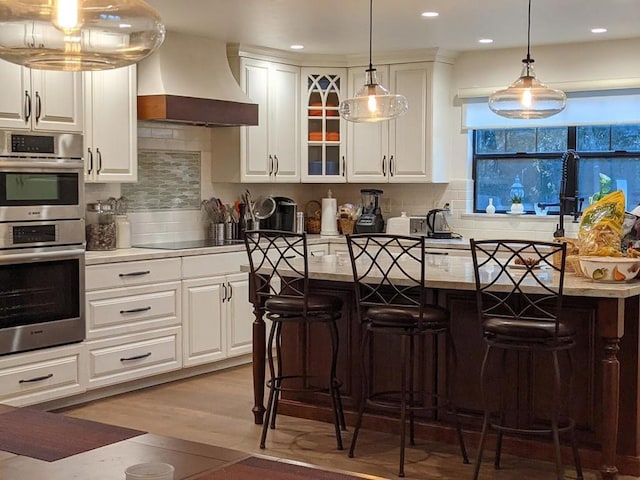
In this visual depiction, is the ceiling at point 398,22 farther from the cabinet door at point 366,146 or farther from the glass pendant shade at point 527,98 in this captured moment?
the glass pendant shade at point 527,98

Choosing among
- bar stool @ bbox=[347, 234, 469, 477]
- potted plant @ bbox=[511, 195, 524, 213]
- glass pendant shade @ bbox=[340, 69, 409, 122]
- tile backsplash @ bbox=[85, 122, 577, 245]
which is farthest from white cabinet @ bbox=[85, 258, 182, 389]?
potted plant @ bbox=[511, 195, 524, 213]

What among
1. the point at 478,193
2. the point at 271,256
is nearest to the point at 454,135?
the point at 478,193

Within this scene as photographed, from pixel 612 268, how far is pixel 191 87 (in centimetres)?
344

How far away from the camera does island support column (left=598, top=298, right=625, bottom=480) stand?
3928mm

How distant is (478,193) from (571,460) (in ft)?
11.6

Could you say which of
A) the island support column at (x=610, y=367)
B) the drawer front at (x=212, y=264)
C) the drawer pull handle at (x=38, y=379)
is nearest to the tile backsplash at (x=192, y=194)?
the drawer front at (x=212, y=264)

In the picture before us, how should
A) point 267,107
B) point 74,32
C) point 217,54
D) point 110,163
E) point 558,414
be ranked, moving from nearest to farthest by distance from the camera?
point 74,32 < point 558,414 < point 110,163 < point 217,54 < point 267,107

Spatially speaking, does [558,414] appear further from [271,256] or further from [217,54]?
[217,54]

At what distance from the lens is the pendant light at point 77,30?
1.90m

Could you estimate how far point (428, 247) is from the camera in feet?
22.3

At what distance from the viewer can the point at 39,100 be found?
5.11 meters

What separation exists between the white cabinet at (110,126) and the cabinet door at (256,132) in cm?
120

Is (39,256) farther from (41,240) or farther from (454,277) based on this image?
(454,277)

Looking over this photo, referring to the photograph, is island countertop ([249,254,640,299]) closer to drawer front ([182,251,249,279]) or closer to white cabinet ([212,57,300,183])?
drawer front ([182,251,249,279])
